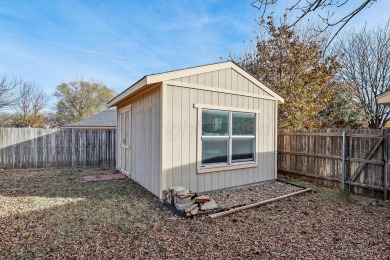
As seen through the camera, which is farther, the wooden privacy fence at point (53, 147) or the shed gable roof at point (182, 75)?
the wooden privacy fence at point (53, 147)

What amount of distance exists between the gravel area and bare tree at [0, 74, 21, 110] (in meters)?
20.8

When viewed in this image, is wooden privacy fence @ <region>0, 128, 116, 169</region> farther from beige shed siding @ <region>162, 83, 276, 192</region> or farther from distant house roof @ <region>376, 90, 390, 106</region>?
distant house roof @ <region>376, 90, 390, 106</region>

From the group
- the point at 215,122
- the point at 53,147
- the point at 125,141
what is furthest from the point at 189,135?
the point at 53,147

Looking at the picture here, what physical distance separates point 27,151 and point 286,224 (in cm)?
927

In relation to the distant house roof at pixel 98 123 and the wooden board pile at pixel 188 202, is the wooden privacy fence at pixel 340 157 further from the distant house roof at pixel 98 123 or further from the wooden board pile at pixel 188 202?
the distant house roof at pixel 98 123

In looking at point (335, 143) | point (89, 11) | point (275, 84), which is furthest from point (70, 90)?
point (335, 143)

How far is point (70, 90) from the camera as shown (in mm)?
24312

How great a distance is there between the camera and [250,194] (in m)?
5.19

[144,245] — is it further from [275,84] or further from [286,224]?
[275,84]

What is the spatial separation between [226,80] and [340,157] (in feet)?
12.1

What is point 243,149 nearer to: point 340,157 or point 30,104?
point 340,157

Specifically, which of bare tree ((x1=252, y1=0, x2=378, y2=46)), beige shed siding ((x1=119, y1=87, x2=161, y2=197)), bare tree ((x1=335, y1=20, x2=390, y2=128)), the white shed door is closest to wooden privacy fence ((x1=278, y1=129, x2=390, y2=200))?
bare tree ((x1=252, y1=0, x2=378, y2=46))

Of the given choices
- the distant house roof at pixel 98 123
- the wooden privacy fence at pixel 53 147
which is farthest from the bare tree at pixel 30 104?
the wooden privacy fence at pixel 53 147

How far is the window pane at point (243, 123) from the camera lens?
18.0ft
